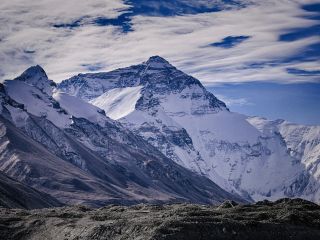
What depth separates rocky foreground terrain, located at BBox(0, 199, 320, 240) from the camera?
9444 centimetres

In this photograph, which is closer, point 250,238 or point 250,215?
point 250,238

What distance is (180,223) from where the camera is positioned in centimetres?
9525

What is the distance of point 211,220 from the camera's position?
320 feet

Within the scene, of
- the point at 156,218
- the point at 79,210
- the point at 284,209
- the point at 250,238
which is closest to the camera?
the point at 250,238

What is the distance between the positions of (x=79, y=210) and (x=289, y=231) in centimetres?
4871

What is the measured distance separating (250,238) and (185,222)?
31.0ft

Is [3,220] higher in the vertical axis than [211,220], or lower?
lower

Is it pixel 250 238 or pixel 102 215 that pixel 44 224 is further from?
pixel 250 238

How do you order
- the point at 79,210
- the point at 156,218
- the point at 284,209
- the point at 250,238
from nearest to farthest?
the point at 250,238 < the point at 156,218 < the point at 284,209 < the point at 79,210

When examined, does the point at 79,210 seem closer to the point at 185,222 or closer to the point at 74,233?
the point at 74,233

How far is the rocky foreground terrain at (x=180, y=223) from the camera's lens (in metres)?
94.4

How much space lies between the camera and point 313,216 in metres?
107

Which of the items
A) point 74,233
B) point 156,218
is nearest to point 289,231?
A: point 156,218

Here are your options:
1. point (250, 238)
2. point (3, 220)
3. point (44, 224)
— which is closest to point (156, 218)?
point (250, 238)
